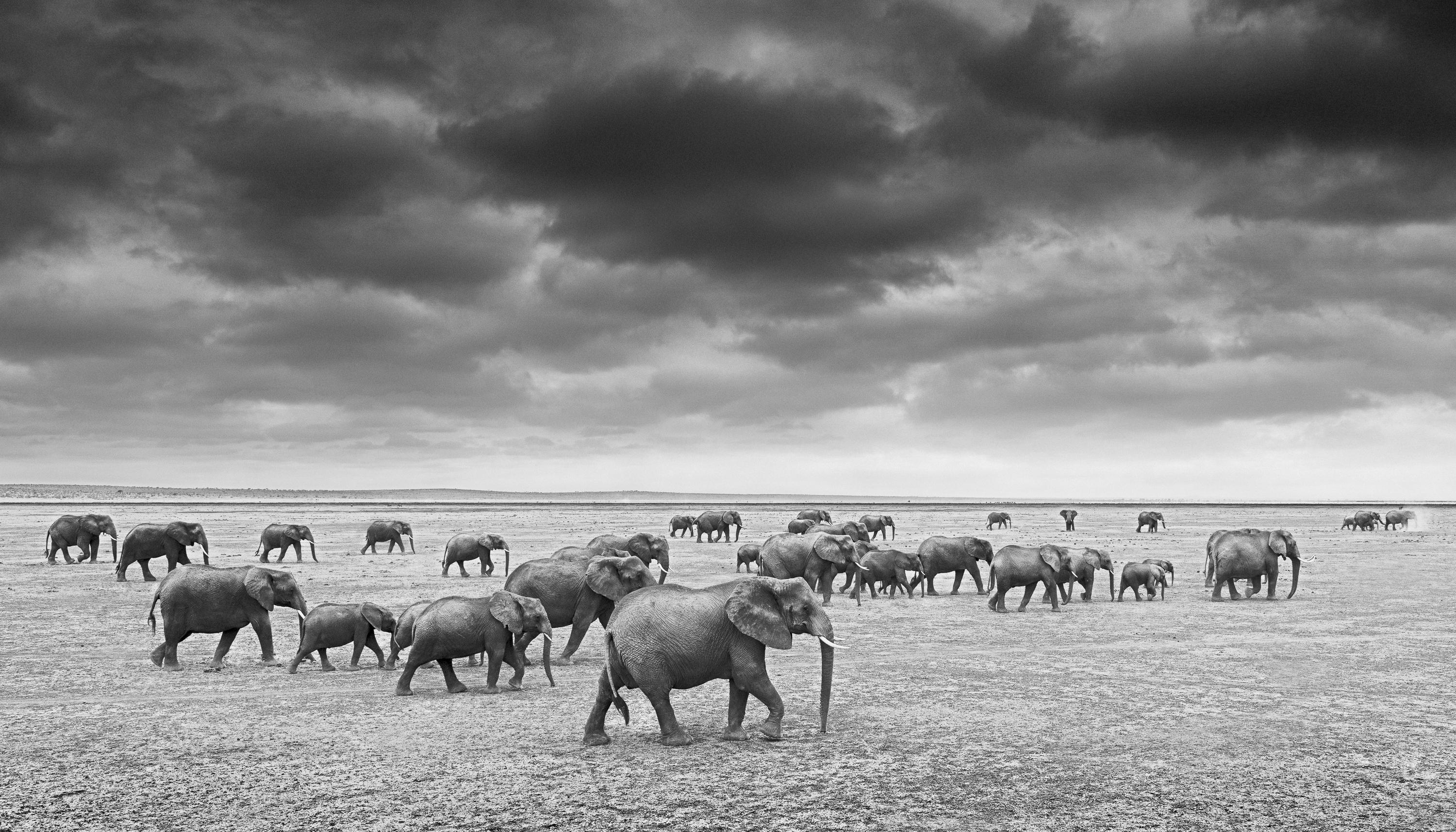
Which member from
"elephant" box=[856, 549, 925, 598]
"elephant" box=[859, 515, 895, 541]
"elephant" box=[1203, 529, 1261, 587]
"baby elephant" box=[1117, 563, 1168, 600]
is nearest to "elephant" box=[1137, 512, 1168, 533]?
"elephant" box=[859, 515, 895, 541]

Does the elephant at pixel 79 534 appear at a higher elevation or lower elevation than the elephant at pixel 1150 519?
lower

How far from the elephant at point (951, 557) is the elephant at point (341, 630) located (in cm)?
1738

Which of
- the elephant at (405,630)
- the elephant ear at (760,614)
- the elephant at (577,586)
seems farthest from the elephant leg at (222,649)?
the elephant ear at (760,614)

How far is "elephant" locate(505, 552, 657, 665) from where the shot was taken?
17.6 metres

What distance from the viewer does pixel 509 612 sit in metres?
15.3

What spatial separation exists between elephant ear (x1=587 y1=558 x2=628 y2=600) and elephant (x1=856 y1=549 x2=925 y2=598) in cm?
1337

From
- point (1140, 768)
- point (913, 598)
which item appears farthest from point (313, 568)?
point (1140, 768)

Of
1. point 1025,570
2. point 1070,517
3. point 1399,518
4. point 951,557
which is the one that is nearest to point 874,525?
point 1070,517

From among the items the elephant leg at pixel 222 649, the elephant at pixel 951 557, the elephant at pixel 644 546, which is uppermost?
the elephant at pixel 644 546

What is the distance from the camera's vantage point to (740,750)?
37.6ft

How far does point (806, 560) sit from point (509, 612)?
14984 mm

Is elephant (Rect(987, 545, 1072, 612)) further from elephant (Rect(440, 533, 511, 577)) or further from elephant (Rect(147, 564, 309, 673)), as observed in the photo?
elephant (Rect(440, 533, 511, 577))

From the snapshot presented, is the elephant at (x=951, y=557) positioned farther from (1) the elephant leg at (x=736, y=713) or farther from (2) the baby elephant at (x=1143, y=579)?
(1) the elephant leg at (x=736, y=713)

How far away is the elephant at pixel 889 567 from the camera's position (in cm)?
3034
